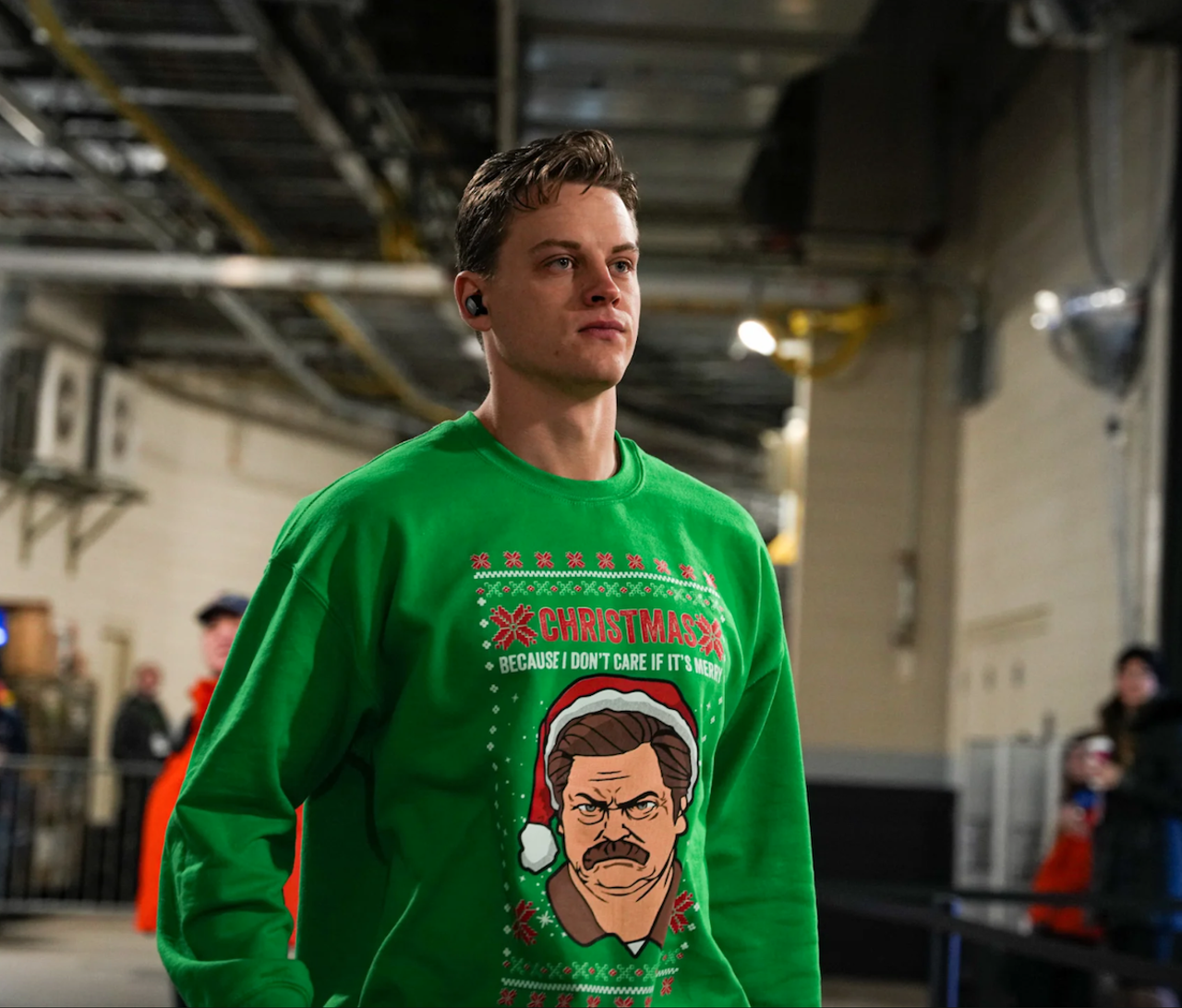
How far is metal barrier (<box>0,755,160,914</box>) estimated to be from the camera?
1203 cm

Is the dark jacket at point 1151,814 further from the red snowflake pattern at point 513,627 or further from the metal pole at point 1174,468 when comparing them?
the red snowflake pattern at point 513,627

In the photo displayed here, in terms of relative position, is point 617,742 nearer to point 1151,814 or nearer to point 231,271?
point 1151,814

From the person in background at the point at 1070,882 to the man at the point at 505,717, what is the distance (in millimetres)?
5369

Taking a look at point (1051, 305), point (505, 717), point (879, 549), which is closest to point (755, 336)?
point (879, 549)

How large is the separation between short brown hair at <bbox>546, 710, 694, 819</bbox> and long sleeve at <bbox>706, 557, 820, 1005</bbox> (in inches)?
5.8

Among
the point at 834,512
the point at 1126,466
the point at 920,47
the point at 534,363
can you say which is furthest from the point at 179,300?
the point at 534,363

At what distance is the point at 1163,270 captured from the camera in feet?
25.2

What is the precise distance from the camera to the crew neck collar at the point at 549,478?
1613 millimetres

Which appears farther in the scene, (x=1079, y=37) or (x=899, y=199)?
(x=899, y=199)

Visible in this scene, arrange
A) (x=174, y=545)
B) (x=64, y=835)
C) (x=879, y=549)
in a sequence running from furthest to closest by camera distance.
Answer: (x=174, y=545)
(x=64, y=835)
(x=879, y=549)

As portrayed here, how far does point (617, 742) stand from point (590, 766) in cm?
3

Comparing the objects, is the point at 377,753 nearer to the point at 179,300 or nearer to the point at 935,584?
the point at 935,584

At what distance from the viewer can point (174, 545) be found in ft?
60.7

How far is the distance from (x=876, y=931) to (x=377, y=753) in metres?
10.6
